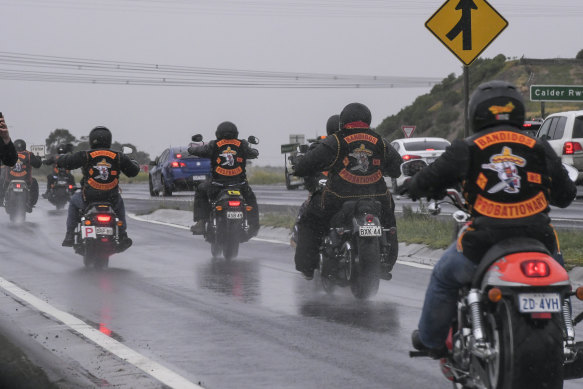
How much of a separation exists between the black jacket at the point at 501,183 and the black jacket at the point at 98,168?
9241mm

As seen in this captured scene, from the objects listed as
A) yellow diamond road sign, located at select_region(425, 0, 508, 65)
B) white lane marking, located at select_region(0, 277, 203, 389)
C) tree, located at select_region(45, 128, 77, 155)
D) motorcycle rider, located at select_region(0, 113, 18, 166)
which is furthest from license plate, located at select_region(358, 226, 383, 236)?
tree, located at select_region(45, 128, 77, 155)

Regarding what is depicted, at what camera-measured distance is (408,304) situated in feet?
34.9

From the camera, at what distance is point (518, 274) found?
5.39 metres

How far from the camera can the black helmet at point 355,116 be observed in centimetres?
1088

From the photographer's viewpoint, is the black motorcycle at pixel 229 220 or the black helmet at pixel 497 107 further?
the black motorcycle at pixel 229 220

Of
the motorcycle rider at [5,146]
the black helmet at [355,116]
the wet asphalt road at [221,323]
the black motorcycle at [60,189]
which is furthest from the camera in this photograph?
the black motorcycle at [60,189]

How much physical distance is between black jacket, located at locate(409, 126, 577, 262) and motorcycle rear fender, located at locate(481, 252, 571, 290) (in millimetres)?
263

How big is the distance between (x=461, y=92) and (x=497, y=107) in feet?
243

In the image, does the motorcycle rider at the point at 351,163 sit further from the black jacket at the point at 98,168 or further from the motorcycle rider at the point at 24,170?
the motorcycle rider at the point at 24,170

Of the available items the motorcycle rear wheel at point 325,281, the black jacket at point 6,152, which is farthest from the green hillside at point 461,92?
Result: the black jacket at point 6,152

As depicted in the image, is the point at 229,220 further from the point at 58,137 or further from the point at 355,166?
the point at 58,137

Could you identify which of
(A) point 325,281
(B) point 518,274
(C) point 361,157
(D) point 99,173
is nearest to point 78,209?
(D) point 99,173

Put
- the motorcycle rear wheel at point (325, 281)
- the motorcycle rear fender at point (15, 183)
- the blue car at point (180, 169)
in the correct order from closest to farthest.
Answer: the motorcycle rear wheel at point (325, 281)
the motorcycle rear fender at point (15, 183)
the blue car at point (180, 169)

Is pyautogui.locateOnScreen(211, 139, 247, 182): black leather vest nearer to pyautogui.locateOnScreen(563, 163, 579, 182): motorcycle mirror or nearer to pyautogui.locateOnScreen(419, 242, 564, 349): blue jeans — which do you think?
pyautogui.locateOnScreen(563, 163, 579, 182): motorcycle mirror
